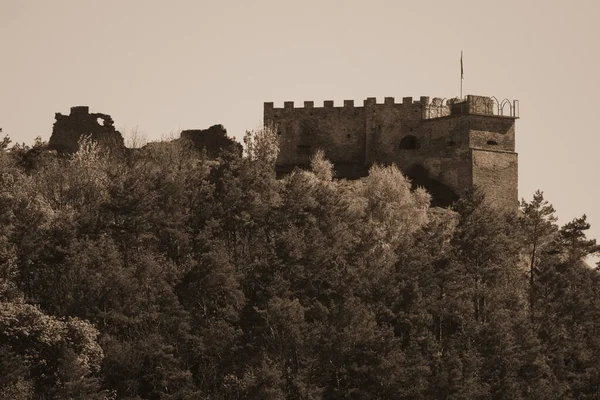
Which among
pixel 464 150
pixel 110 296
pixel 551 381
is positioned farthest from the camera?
pixel 464 150

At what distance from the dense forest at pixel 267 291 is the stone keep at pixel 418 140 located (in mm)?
6485

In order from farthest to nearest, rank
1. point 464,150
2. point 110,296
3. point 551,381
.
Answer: point 464,150 → point 551,381 → point 110,296

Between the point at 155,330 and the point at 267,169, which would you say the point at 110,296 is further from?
the point at 267,169

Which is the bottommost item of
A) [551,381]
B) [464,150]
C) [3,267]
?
[551,381]

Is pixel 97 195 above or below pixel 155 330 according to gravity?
above

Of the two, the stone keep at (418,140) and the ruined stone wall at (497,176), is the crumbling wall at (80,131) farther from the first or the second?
the ruined stone wall at (497,176)

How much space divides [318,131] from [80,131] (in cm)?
1363

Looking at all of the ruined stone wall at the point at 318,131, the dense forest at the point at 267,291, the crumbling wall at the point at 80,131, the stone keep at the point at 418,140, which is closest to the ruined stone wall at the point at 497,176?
the stone keep at the point at 418,140

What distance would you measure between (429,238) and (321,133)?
62.5 feet

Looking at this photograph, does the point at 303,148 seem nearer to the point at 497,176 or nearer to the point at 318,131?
the point at 318,131

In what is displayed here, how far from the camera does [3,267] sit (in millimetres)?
76000

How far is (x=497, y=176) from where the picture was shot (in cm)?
9719

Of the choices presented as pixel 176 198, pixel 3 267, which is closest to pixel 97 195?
pixel 176 198

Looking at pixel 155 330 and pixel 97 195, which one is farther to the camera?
pixel 97 195
